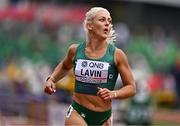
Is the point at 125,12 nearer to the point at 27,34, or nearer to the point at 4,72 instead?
the point at 27,34

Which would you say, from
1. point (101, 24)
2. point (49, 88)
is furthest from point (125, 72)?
point (49, 88)

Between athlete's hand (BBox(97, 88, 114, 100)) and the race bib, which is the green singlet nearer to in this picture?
the race bib

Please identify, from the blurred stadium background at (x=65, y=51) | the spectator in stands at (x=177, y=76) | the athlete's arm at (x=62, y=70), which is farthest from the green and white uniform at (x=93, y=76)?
the spectator in stands at (x=177, y=76)

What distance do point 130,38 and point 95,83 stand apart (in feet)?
98.2

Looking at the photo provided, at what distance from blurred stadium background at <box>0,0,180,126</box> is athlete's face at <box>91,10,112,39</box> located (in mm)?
8626

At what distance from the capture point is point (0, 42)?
106 feet

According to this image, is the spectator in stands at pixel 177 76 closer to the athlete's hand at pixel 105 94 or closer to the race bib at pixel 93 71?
the race bib at pixel 93 71

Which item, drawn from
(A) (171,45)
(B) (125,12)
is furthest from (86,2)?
(A) (171,45)

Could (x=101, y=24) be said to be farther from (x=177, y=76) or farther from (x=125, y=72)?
(x=177, y=76)

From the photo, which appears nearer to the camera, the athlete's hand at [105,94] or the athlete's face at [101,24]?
the athlete's hand at [105,94]

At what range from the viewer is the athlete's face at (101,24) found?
919 cm

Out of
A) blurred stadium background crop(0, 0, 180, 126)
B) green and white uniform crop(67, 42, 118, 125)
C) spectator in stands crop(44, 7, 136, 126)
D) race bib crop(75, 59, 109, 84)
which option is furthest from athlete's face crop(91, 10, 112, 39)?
blurred stadium background crop(0, 0, 180, 126)

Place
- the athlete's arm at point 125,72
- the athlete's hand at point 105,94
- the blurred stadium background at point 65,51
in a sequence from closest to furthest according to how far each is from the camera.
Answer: the athlete's hand at point 105,94 → the athlete's arm at point 125,72 → the blurred stadium background at point 65,51

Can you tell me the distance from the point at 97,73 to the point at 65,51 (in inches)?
919
